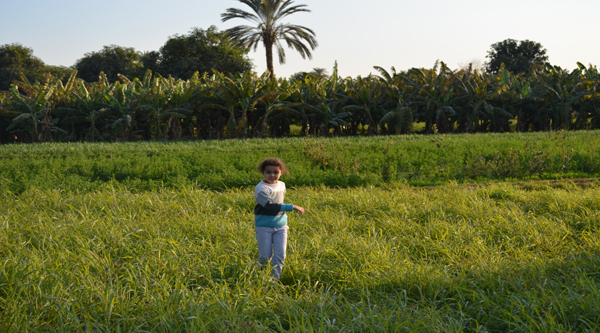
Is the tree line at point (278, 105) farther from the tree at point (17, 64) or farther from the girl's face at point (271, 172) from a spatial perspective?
the tree at point (17, 64)

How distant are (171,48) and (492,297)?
3714cm

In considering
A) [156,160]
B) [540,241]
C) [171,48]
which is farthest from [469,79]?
[171,48]

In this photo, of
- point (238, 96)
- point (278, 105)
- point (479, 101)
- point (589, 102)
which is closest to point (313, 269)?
point (238, 96)

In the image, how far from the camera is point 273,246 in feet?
13.2

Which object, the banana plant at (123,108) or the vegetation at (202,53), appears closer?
the banana plant at (123,108)

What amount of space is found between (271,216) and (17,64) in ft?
161

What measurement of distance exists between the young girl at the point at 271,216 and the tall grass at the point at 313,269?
174 millimetres

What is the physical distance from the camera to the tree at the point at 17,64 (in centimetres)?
4169

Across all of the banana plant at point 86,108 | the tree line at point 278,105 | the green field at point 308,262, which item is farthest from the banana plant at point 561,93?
the banana plant at point 86,108

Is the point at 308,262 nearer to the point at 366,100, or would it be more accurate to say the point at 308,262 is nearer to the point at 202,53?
the point at 366,100

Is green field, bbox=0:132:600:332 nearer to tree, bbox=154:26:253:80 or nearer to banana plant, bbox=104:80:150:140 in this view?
banana plant, bbox=104:80:150:140

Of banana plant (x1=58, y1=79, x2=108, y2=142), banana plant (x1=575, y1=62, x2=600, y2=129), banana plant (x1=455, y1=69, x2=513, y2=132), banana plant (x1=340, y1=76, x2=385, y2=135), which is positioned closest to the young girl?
banana plant (x1=340, y1=76, x2=385, y2=135)

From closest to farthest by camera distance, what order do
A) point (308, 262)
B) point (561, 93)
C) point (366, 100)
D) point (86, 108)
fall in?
point (308, 262), point (86, 108), point (366, 100), point (561, 93)

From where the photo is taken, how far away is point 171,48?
1453 inches
